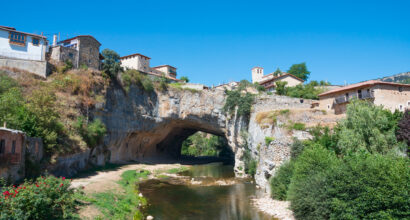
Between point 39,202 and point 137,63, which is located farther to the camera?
point 137,63

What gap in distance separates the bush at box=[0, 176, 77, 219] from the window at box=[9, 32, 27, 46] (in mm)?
25715

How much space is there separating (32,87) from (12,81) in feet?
6.04

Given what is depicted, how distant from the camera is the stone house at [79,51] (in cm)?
3322

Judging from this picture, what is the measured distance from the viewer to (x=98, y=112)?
3234 centimetres

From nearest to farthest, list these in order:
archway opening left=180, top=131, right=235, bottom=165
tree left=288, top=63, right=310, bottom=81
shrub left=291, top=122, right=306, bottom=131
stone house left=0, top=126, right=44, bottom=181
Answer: stone house left=0, top=126, right=44, bottom=181 → shrub left=291, top=122, right=306, bottom=131 → tree left=288, top=63, right=310, bottom=81 → archway opening left=180, top=131, right=235, bottom=165

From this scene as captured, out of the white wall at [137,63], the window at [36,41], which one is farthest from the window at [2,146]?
the white wall at [137,63]

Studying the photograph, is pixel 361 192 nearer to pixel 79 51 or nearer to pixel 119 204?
pixel 119 204

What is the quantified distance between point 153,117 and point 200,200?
2341 cm

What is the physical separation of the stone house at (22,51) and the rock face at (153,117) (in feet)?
29.4

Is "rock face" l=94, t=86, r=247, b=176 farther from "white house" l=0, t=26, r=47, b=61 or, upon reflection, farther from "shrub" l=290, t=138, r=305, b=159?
"shrub" l=290, t=138, r=305, b=159

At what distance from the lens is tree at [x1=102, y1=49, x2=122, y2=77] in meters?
35.7

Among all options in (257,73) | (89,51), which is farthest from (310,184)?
(257,73)

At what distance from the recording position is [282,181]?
1773 centimetres

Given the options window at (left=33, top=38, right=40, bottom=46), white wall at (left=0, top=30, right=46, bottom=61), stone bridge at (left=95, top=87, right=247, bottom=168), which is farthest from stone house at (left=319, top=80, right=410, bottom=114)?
window at (left=33, top=38, right=40, bottom=46)
